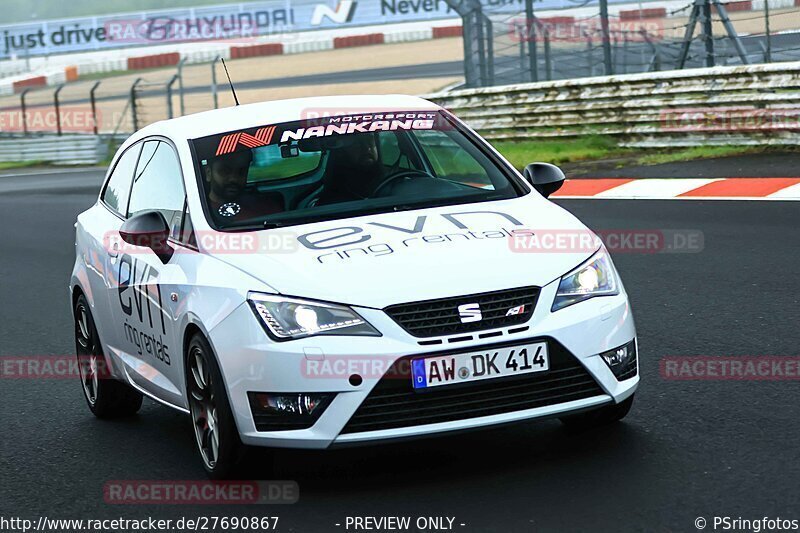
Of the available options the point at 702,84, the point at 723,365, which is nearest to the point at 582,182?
the point at 702,84

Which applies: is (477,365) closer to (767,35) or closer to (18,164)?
(767,35)

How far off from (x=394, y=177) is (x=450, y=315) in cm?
146

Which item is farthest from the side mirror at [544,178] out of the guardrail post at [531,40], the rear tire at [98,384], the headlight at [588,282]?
the guardrail post at [531,40]

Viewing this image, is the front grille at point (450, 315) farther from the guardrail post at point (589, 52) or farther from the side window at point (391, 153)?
the guardrail post at point (589, 52)

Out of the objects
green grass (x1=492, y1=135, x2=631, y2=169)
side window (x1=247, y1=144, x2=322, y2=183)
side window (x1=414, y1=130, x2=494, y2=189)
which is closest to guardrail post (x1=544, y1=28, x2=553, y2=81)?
green grass (x1=492, y1=135, x2=631, y2=169)

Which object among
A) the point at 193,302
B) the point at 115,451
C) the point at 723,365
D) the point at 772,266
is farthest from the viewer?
the point at 772,266

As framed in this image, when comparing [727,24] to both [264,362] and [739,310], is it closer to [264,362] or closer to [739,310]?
[739,310]

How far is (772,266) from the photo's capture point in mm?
10086

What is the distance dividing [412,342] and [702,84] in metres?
12.7

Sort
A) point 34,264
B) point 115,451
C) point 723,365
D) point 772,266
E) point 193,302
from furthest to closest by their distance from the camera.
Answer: point 34,264, point 772,266, point 723,365, point 115,451, point 193,302

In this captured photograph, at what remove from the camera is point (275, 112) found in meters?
6.82

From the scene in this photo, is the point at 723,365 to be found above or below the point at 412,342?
below

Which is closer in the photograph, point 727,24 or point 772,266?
point 772,266

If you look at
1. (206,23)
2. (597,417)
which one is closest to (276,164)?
(597,417)
